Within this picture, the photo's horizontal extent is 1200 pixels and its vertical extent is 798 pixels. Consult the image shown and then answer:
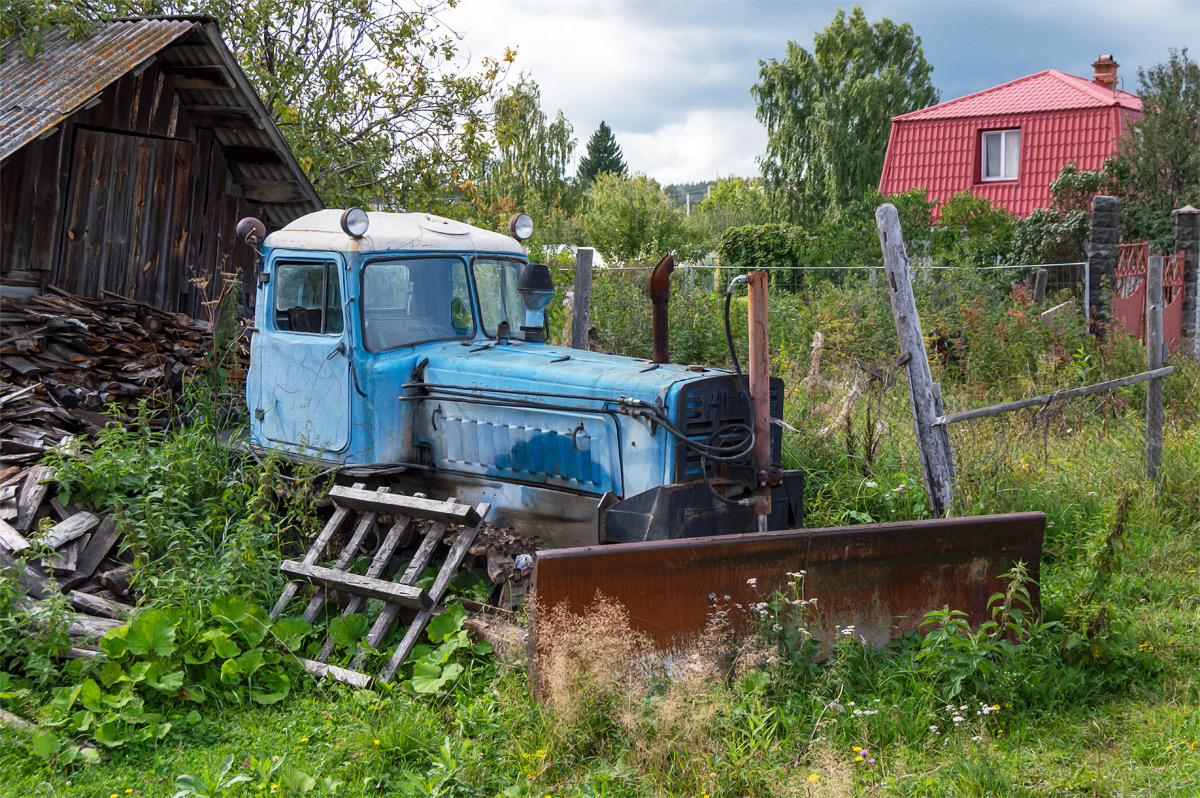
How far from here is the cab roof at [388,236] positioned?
18.8ft

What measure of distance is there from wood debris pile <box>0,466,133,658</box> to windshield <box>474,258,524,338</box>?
258 centimetres

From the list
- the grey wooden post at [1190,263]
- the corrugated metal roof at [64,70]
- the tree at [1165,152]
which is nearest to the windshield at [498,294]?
the corrugated metal roof at [64,70]

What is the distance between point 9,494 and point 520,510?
3111 mm

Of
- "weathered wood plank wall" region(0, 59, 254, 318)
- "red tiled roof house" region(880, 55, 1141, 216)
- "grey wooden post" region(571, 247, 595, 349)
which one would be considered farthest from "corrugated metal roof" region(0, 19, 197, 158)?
"red tiled roof house" region(880, 55, 1141, 216)

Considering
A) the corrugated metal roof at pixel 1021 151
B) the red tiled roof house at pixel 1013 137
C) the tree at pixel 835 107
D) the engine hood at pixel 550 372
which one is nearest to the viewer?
the engine hood at pixel 550 372

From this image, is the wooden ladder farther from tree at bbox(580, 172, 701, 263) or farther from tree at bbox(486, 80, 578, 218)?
tree at bbox(486, 80, 578, 218)

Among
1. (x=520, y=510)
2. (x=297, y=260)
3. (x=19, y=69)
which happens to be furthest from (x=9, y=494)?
(x=19, y=69)

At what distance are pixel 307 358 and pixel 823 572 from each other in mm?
3401

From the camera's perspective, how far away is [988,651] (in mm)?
4453

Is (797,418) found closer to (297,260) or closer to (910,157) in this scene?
(297,260)

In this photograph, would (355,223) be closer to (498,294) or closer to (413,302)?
(413,302)

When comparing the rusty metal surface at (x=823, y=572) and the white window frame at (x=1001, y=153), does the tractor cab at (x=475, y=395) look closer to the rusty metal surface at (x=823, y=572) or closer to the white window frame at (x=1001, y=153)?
the rusty metal surface at (x=823, y=572)

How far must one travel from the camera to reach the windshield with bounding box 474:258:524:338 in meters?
6.19

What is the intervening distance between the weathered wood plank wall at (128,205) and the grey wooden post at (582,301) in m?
2.99
